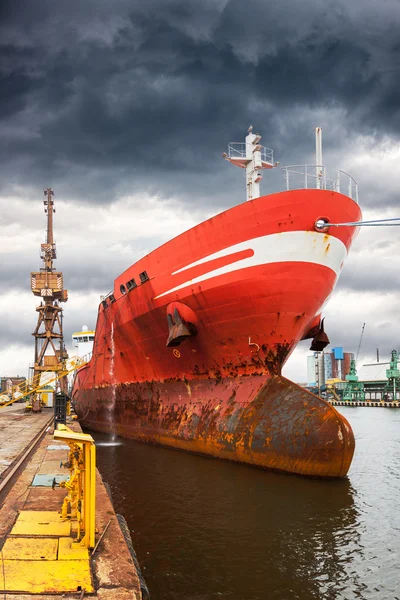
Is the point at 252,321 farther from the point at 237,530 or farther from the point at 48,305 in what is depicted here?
the point at 48,305

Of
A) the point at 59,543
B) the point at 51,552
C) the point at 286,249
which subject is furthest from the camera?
the point at 286,249

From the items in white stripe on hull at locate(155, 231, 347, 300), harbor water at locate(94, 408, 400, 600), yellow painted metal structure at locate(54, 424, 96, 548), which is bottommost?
harbor water at locate(94, 408, 400, 600)

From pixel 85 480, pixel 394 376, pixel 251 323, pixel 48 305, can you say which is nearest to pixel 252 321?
pixel 251 323

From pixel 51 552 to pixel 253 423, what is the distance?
7967 millimetres

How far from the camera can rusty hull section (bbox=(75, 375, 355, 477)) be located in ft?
38.2

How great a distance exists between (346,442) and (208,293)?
5.25 metres

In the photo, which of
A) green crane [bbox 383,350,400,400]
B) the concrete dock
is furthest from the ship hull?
green crane [bbox 383,350,400,400]

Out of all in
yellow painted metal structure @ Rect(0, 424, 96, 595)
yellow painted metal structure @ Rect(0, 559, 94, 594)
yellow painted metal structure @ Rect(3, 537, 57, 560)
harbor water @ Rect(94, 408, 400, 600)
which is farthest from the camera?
harbor water @ Rect(94, 408, 400, 600)

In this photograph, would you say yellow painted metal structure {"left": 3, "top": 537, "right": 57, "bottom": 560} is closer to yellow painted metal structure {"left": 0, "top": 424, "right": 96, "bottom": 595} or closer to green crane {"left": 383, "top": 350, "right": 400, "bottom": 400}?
yellow painted metal structure {"left": 0, "top": 424, "right": 96, "bottom": 595}

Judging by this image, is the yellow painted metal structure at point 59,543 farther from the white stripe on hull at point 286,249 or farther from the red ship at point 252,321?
the white stripe on hull at point 286,249

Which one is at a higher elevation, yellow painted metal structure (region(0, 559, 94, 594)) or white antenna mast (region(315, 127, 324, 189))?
white antenna mast (region(315, 127, 324, 189))

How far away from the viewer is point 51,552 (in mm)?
5289

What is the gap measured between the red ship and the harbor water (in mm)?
853

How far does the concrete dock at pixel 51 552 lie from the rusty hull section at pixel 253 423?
4707 mm
